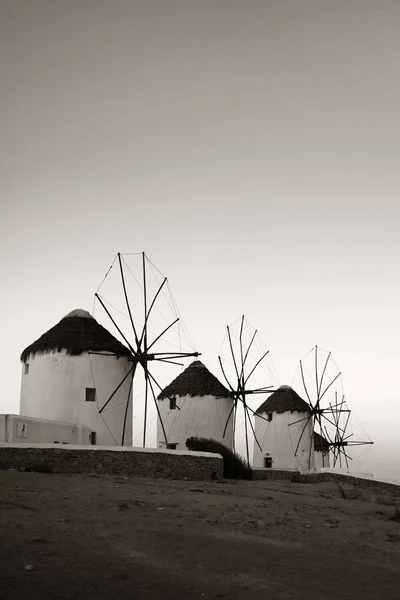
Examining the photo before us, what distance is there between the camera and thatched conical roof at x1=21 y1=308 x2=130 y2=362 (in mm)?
26266

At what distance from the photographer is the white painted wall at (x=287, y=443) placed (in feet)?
135

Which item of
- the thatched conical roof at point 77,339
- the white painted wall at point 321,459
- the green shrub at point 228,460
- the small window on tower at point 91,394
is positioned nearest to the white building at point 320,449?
the white painted wall at point 321,459

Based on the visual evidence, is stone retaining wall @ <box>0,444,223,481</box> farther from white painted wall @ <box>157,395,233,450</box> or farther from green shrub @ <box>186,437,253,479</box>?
white painted wall @ <box>157,395,233,450</box>

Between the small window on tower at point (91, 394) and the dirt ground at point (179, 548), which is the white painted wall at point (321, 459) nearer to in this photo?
the small window on tower at point (91, 394)

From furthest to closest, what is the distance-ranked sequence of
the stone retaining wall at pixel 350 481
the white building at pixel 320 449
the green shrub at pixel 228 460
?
the white building at pixel 320 449 < the green shrub at pixel 228 460 < the stone retaining wall at pixel 350 481

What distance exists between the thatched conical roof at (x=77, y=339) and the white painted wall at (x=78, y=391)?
28cm

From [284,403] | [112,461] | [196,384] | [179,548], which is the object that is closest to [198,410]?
[196,384]

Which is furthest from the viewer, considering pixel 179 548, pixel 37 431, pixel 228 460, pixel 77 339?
pixel 77 339

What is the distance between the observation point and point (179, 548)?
334 inches

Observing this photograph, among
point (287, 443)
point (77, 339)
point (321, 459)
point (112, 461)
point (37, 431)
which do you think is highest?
point (77, 339)

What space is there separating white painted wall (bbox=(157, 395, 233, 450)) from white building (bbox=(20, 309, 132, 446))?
8.90 meters

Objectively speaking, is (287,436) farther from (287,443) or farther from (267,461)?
(267,461)

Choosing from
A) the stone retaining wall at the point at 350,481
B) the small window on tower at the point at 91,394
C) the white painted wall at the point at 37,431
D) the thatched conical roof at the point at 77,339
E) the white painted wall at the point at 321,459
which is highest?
the thatched conical roof at the point at 77,339

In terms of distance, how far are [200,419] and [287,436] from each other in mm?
7982
